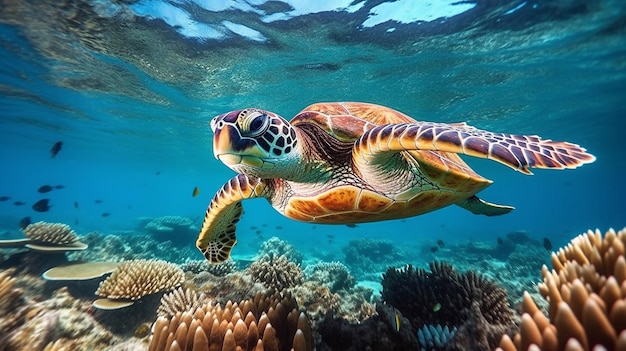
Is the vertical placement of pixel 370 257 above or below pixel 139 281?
below

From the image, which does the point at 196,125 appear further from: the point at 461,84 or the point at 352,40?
the point at 461,84

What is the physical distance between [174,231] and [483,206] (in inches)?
596

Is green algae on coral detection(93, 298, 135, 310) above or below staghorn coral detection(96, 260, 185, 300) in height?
below

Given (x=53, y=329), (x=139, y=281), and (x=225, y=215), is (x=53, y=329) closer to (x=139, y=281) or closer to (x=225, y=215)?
(x=139, y=281)

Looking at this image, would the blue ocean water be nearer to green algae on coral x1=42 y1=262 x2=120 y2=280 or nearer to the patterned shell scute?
the patterned shell scute

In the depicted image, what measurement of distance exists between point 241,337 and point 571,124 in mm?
24989

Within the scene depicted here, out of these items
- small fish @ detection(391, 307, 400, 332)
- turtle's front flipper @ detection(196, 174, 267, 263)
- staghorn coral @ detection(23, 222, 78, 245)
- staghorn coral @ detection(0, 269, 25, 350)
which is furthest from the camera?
staghorn coral @ detection(23, 222, 78, 245)

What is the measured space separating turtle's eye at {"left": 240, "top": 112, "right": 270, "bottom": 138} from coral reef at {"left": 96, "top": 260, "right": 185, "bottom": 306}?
3.26 meters

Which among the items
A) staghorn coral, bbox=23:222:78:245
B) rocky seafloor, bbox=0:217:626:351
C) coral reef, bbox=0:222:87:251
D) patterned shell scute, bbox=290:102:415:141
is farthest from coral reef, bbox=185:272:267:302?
staghorn coral, bbox=23:222:78:245

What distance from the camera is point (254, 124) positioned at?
2.15 m

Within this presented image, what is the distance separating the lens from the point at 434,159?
8.93 feet

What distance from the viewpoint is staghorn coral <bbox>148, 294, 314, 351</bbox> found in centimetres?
203

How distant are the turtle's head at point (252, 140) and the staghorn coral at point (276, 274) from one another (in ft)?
9.63

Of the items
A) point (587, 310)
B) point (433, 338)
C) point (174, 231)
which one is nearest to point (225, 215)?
point (433, 338)
